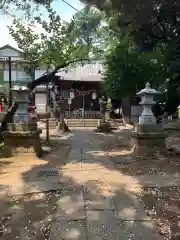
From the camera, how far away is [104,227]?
3980mm

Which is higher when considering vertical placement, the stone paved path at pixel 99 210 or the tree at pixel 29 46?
the tree at pixel 29 46

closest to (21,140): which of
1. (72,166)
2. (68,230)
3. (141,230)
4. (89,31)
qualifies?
(72,166)

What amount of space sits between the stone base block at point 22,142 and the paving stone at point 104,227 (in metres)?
5.21

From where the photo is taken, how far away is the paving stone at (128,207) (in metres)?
4.37

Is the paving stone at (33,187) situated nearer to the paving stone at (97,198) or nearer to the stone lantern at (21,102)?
the paving stone at (97,198)

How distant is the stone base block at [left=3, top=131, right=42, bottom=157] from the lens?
9.34 m

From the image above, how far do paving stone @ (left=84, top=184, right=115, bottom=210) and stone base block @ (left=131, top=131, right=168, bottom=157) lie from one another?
11.7 ft

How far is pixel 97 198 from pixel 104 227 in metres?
1.15

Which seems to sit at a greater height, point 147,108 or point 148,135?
point 147,108

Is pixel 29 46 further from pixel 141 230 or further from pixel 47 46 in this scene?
pixel 141 230

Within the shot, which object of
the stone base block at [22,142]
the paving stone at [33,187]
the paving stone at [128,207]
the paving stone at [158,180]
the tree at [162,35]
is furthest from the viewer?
the tree at [162,35]

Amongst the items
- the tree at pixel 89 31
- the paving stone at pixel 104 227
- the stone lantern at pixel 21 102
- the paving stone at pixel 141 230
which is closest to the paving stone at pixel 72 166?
the stone lantern at pixel 21 102

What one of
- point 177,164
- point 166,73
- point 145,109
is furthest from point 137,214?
point 166,73

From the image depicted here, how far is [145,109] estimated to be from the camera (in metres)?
9.38
